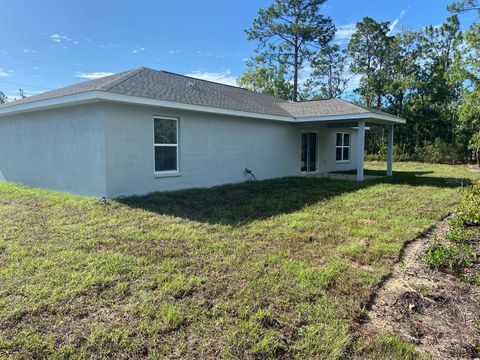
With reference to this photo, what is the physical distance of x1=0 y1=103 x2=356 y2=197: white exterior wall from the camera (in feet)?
27.5

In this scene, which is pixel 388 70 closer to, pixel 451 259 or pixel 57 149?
pixel 57 149

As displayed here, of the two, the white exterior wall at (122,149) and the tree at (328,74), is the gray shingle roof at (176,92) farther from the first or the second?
the tree at (328,74)

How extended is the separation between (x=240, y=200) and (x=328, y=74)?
28297 millimetres

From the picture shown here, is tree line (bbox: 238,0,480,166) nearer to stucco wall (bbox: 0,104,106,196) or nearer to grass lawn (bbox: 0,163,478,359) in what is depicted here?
grass lawn (bbox: 0,163,478,359)

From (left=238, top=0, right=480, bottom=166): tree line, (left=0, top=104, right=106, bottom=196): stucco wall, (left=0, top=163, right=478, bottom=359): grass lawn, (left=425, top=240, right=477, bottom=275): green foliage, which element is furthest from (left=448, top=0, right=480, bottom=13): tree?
(left=0, top=104, right=106, bottom=196): stucco wall

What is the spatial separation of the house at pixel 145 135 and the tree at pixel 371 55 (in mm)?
15674

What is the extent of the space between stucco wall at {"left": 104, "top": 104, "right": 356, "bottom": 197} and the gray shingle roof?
448 mm

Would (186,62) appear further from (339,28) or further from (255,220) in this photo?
(255,220)

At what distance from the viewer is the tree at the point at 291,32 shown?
95.6ft

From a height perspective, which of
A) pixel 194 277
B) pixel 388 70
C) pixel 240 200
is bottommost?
pixel 194 277

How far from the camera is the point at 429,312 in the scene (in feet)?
10.9

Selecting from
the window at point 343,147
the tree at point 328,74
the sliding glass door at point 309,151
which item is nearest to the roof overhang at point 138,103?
the sliding glass door at point 309,151

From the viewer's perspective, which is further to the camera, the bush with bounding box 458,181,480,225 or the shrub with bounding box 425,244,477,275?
the bush with bounding box 458,181,480,225

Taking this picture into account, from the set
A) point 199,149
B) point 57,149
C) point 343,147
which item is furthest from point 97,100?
point 343,147
